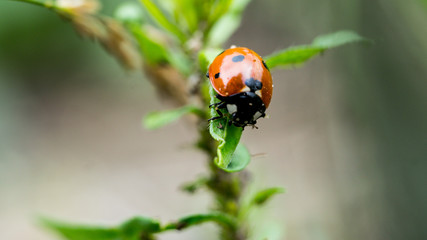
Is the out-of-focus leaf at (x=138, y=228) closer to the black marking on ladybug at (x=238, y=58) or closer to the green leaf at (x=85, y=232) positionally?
the green leaf at (x=85, y=232)

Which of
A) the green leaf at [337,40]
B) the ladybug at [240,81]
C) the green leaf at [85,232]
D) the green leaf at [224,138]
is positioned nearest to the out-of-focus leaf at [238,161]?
the green leaf at [224,138]

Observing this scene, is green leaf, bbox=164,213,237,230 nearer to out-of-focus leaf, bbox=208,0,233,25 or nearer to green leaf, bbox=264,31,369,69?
green leaf, bbox=264,31,369,69

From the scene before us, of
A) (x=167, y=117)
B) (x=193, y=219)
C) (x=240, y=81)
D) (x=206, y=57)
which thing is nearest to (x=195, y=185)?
(x=193, y=219)

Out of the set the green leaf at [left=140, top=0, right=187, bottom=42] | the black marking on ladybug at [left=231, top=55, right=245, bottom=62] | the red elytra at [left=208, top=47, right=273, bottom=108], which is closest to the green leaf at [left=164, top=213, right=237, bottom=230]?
the red elytra at [left=208, top=47, right=273, bottom=108]

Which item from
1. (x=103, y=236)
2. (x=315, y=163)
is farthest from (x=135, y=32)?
(x=315, y=163)

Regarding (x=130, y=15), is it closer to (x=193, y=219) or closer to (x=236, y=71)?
(x=236, y=71)
